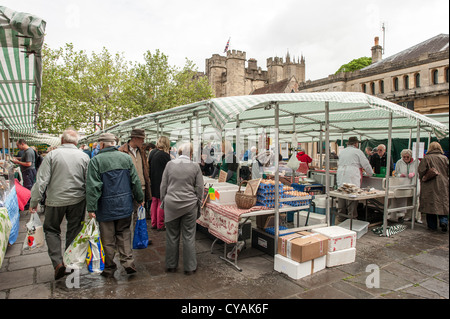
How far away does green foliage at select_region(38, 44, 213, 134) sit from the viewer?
18.1 meters

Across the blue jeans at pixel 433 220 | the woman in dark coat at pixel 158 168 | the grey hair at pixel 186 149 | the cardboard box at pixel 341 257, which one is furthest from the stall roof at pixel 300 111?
the cardboard box at pixel 341 257

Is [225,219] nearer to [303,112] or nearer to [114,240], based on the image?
[114,240]

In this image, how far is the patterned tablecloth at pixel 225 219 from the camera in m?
3.64

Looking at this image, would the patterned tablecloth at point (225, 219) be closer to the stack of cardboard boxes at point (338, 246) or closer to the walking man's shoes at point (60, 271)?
the stack of cardboard boxes at point (338, 246)

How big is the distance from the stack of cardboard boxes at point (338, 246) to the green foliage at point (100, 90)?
17.0m

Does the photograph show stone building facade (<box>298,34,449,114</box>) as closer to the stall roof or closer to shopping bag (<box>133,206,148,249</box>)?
the stall roof

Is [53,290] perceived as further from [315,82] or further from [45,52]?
[315,82]

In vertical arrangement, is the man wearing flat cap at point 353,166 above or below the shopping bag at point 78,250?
above

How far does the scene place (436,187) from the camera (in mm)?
5273

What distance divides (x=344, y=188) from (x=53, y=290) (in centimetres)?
482

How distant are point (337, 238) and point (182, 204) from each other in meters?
2.19
